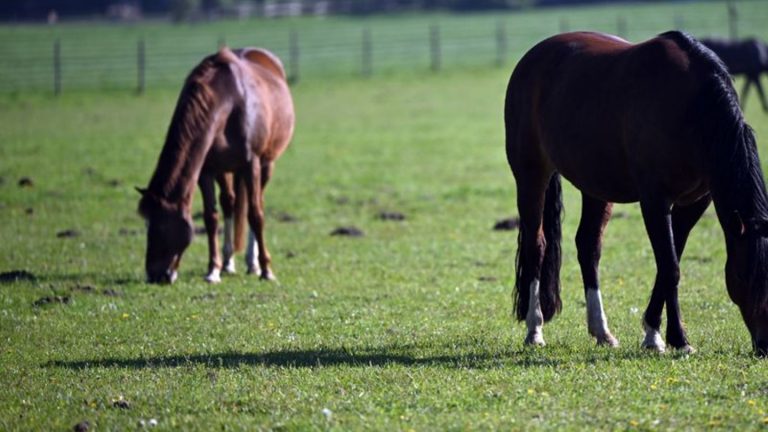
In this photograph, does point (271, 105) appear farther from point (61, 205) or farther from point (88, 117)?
point (88, 117)

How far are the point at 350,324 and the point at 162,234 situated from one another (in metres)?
2.92

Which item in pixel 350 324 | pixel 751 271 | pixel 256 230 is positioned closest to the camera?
pixel 751 271

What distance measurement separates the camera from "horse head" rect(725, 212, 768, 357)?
23.6ft

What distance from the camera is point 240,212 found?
13.0 metres

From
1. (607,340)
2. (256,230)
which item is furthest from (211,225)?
(607,340)

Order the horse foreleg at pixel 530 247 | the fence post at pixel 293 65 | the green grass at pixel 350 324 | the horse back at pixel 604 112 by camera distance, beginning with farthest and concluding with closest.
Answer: the fence post at pixel 293 65, the horse foreleg at pixel 530 247, the horse back at pixel 604 112, the green grass at pixel 350 324

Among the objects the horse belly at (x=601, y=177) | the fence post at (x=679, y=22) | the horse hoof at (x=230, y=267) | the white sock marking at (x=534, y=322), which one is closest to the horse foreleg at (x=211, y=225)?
the horse hoof at (x=230, y=267)

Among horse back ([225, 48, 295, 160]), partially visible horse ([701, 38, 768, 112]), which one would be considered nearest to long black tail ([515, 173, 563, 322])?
horse back ([225, 48, 295, 160])

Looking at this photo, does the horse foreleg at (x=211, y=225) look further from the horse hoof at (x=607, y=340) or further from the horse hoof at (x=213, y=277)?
the horse hoof at (x=607, y=340)

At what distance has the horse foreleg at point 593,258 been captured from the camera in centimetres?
859

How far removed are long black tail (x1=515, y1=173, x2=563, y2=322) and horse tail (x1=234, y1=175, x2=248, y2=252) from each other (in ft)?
15.2

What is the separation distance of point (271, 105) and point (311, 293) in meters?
3.02

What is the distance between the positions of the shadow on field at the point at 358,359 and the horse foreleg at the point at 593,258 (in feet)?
1.52

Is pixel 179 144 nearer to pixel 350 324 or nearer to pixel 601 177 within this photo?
pixel 350 324
